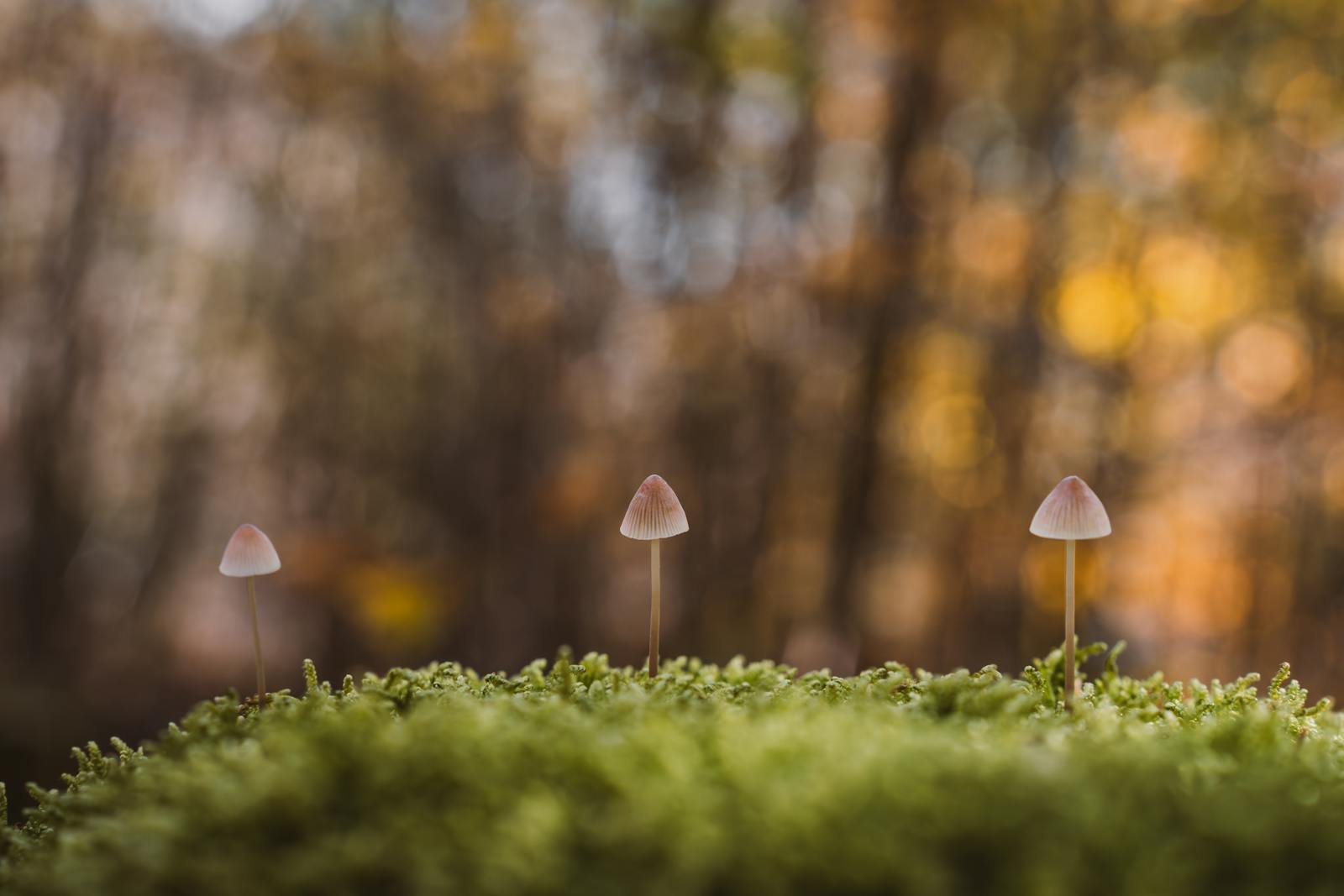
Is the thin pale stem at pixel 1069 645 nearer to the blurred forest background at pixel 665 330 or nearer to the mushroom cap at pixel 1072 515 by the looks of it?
the mushroom cap at pixel 1072 515

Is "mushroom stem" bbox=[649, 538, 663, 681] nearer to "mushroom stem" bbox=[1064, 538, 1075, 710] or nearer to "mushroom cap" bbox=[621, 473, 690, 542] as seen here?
"mushroom cap" bbox=[621, 473, 690, 542]

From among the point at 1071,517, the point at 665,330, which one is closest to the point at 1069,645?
the point at 1071,517

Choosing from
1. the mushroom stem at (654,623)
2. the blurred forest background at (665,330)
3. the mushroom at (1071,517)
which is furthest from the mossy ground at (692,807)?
the blurred forest background at (665,330)

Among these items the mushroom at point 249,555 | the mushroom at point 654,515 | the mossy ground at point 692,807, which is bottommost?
the mossy ground at point 692,807

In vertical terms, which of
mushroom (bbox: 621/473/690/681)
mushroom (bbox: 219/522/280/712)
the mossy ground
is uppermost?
mushroom (bbox: 621/473/690/681)

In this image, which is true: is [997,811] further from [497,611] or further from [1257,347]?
[1257,347]

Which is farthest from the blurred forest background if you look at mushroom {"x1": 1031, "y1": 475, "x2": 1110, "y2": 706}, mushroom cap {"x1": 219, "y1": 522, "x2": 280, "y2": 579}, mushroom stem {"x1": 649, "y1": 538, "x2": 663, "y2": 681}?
mushroom cap {"x1": 219, "y1": 522, "x2": 280, "y2": 579}

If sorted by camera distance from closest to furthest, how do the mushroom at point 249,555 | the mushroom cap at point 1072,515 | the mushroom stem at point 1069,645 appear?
1. the mushroom stem at point 1069,645
2. the mushroom cap at point 1072,515
3. the mushroom at point 249,555
